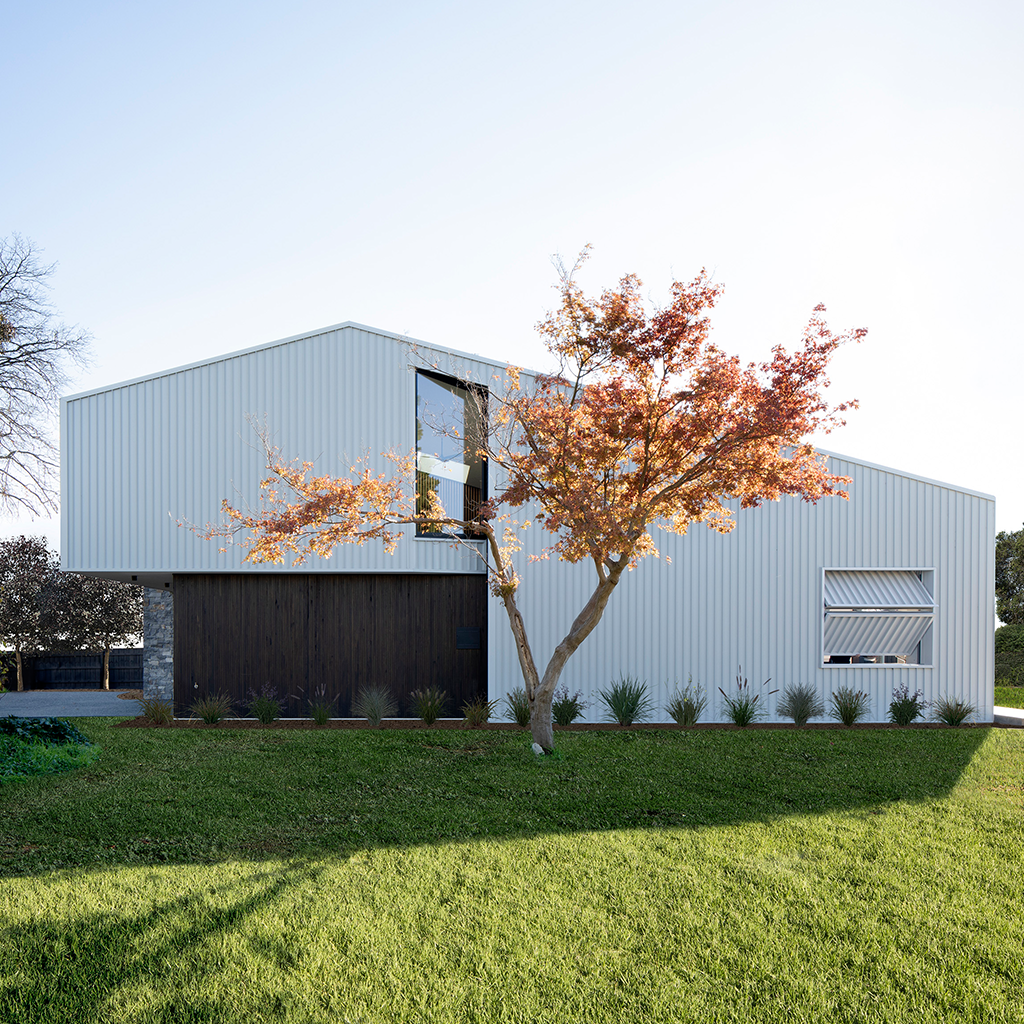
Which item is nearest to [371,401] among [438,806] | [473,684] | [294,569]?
[294,569]

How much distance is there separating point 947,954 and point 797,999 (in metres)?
1.16

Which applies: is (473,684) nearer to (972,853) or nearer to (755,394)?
(755,394)

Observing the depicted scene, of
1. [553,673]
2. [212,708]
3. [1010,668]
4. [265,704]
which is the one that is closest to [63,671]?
[212,708]

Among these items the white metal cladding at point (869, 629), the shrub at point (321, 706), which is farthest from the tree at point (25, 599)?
the white metal cladding at point (869, 629)

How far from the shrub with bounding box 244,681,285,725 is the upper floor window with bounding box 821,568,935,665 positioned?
32.7 feet

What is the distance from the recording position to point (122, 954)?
13.6ft

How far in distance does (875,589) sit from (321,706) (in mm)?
10390

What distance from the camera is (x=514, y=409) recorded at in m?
9.69

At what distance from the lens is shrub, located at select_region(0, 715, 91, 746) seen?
1042 centimetres

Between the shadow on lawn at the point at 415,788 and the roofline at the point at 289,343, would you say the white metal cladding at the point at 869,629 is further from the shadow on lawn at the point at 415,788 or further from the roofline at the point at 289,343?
the roofline at the point at 289,343

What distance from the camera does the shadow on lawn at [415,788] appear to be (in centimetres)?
633

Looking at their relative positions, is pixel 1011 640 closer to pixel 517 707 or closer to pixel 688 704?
pixel 688 704

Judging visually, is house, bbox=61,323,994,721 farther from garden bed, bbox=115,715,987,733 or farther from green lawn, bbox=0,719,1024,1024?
green lawn, bbox=0,719,1024,1024

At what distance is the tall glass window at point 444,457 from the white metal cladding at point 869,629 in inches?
275
